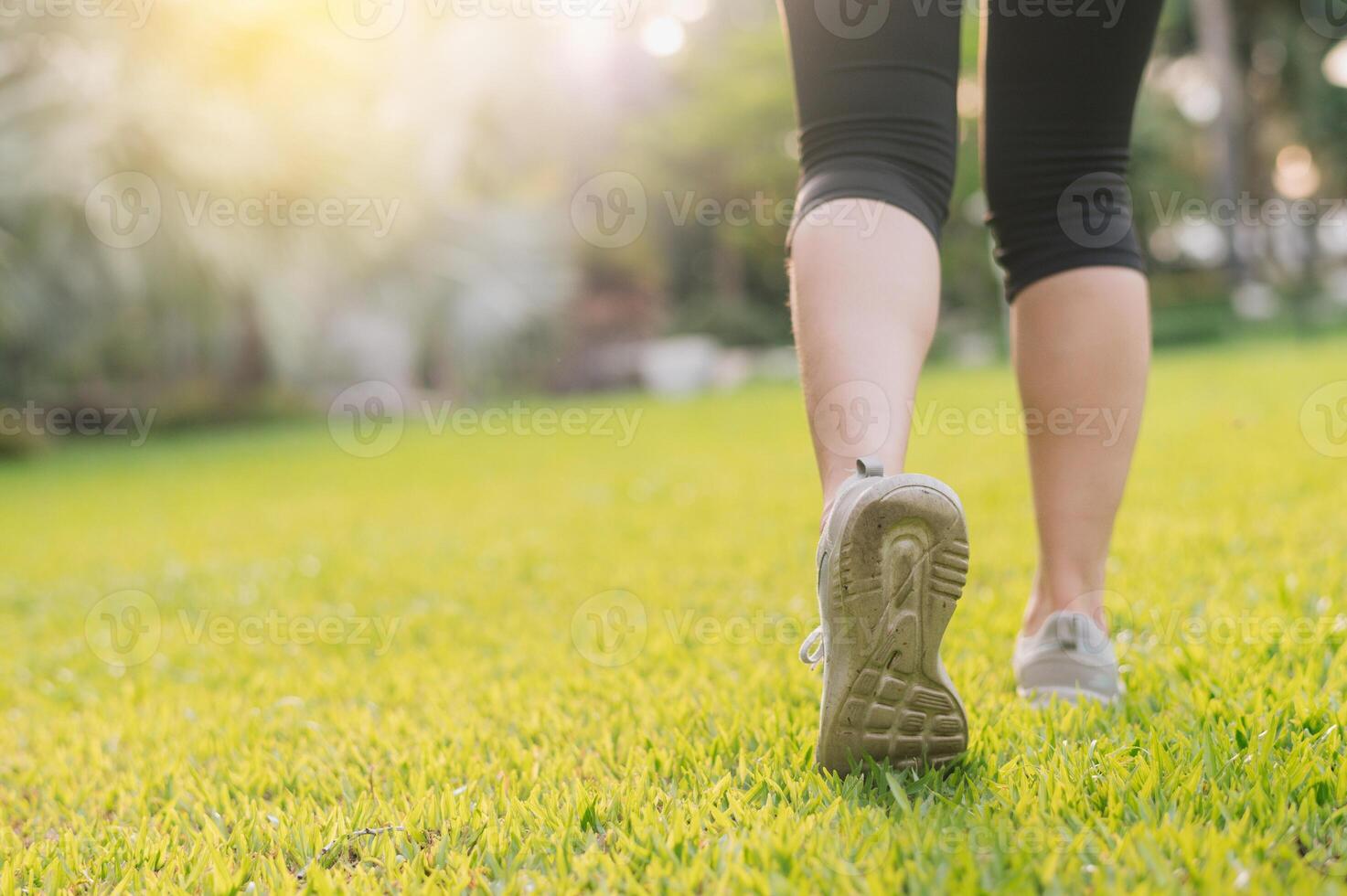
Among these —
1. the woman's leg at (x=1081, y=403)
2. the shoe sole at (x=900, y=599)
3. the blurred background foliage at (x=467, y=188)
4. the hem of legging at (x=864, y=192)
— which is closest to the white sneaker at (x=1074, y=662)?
the woman's leg at (x=1081, y=403)

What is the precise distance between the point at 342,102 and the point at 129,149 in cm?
250

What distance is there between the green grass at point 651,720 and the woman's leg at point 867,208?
1.26 feet

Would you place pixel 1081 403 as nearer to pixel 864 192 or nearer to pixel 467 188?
pixel 864 192

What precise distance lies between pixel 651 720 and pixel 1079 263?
0.86 m

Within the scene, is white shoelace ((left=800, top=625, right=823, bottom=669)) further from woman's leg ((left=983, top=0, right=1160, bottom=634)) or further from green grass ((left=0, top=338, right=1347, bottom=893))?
woman's leg ((left=983, top=0, right=1160, bottom=634))

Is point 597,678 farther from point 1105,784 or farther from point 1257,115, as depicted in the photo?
point 1257,115

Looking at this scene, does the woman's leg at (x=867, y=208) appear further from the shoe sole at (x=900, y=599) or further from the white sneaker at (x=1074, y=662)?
the white sneaker at (x=1074, y=662)

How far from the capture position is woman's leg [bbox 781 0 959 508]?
3.69 ft

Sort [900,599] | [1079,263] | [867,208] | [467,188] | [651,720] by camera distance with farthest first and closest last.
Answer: [467,188], [651,720], [1079,263], [867,208], [900,599]

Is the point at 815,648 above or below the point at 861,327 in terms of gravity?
below

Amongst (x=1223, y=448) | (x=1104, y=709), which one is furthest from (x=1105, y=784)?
(x=1223, y=448)

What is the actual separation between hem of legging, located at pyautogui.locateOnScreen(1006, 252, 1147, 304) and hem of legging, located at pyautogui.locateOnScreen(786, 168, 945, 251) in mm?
243

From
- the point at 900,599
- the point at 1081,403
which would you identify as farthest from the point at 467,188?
the point at 900,599

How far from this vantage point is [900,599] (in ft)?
3.41
